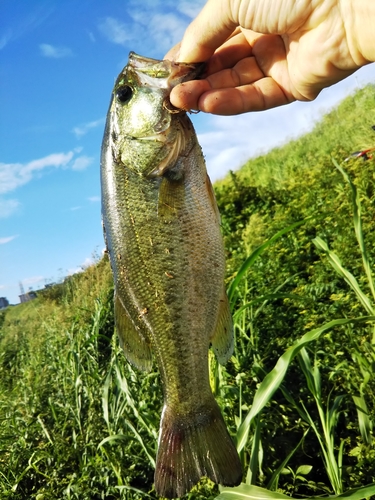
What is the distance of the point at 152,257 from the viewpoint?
204 cm

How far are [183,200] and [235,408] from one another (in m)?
2.01

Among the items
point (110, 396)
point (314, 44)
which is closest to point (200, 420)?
point (314, 44)

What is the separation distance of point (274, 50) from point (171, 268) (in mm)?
1286

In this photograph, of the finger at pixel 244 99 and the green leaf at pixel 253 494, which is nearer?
the green leaf at pixel 253 494

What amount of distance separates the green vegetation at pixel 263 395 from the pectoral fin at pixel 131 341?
525 mm

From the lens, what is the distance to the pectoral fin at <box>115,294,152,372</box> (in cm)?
213

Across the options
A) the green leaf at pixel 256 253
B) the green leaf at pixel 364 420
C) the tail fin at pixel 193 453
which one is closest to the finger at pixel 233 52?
the green leaf at pixel 256 253

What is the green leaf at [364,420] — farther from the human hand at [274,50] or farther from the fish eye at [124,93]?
the fish eye at [124,93]

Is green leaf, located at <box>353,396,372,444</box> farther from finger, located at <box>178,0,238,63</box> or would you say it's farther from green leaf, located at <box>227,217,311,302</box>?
finger, located at <box>178,0,238,63</box>

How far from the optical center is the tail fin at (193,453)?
196cm

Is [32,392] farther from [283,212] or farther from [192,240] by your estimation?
[283,212]

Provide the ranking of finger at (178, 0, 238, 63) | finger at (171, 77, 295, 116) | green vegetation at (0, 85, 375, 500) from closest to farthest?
finger at (171, 77, 295, 116)
finger at (178, 0, 238, 63)
green vegetation at (0, 85, 375, 500)

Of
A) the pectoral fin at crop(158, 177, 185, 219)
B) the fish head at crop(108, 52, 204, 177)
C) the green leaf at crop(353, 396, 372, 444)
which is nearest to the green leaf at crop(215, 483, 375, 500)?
the green leaf at crop(353, 396, 372, 444)

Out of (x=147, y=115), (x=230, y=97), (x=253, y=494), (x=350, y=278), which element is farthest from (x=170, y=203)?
(x=350, y=278)
